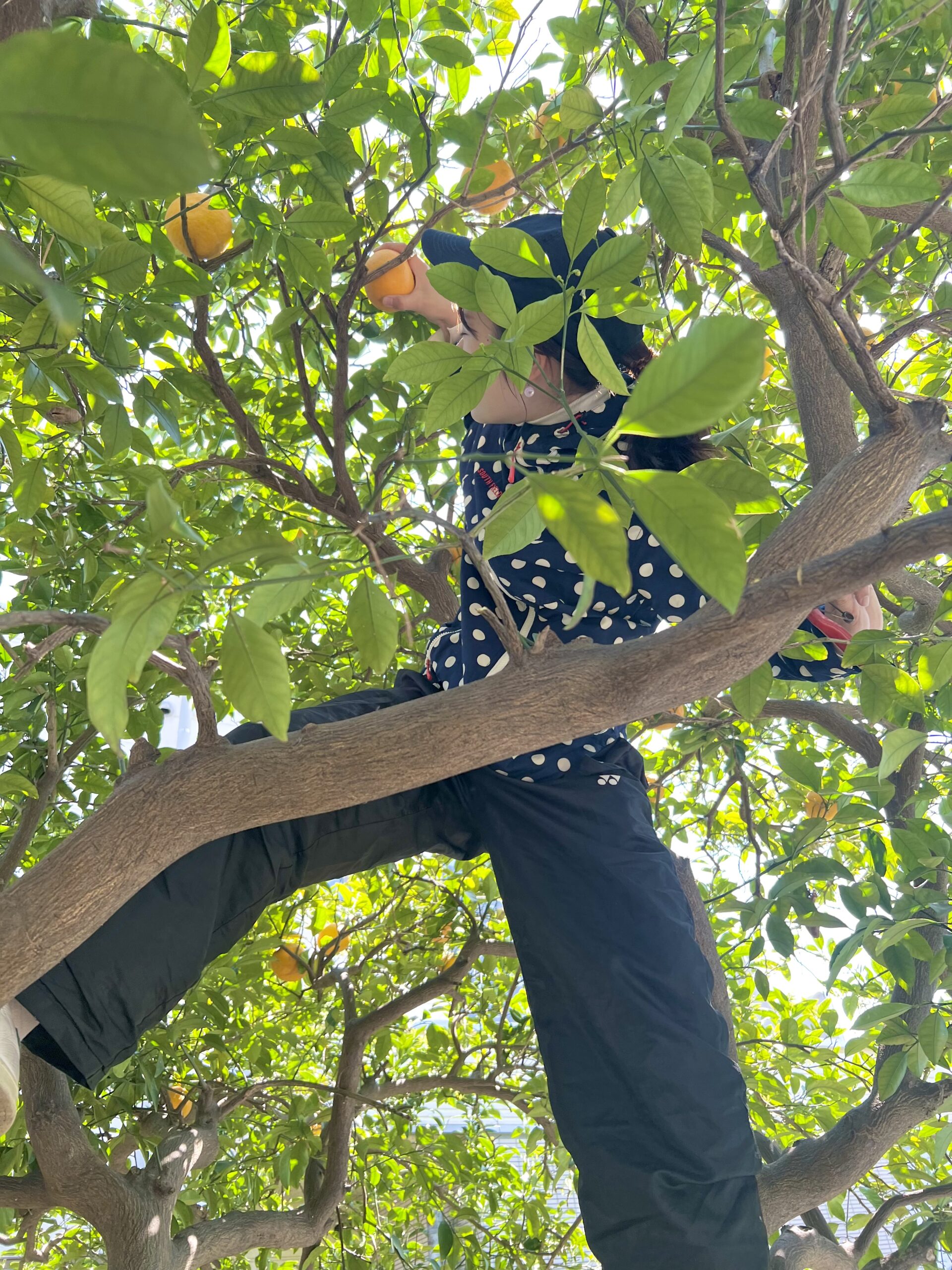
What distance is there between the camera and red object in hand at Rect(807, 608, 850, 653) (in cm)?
117

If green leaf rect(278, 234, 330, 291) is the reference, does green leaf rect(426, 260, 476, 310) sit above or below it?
below

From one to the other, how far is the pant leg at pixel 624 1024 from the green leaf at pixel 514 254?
688 mm

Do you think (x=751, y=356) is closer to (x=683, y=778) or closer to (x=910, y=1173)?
(x=910, y=1173)

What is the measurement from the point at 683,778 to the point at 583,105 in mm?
2043

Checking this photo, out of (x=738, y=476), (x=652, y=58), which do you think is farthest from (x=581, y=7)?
(x=738, y=476)

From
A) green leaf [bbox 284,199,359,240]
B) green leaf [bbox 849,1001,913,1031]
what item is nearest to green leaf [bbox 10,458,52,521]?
green leaf [bbox 284,199,359,240]

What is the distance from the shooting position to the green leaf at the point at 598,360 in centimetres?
68

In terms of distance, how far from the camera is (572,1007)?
1.16 metres

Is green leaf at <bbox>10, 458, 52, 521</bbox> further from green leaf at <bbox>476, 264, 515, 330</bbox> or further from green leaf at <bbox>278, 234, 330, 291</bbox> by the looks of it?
green leaf at <bbox>476, 264, 515, 330</bbox>

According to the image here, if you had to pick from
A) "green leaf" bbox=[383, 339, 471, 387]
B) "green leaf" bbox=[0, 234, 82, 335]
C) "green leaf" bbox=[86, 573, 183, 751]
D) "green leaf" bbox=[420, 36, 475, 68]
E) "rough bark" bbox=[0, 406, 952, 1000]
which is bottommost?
"green leaf" bbox=[0, 234, 82, 335]

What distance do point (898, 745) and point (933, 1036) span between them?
15.3 inches

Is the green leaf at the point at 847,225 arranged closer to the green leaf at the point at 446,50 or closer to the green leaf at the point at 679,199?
the green leaf at the point at 679,199

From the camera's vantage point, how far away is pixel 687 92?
31.4 inches

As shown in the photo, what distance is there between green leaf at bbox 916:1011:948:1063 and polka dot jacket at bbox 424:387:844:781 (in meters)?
0.42
